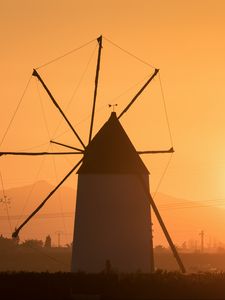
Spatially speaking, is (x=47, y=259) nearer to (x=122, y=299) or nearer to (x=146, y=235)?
(x=146, y=235)

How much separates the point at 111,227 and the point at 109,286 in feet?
32.9

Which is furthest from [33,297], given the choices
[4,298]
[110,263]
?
[110,263]

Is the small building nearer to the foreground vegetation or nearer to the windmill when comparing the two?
the windmill

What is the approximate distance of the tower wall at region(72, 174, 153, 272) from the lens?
5188 centimetres

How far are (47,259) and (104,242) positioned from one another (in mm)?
90038

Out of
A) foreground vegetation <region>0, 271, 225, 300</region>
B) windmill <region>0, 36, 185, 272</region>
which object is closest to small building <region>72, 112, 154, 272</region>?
windmill <region>0, 36, 185, 272</region>

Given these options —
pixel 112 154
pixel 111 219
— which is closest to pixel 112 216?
pixel 111 219

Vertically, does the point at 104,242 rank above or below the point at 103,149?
below

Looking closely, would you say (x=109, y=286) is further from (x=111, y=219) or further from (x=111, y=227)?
(x=111, y=219)

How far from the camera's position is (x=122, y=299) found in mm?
40656

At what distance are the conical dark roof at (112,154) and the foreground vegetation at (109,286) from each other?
32.0ft

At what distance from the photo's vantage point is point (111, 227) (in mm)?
52031

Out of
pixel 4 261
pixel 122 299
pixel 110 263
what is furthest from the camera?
pixel 4 261

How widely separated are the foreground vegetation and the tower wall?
7767mm
